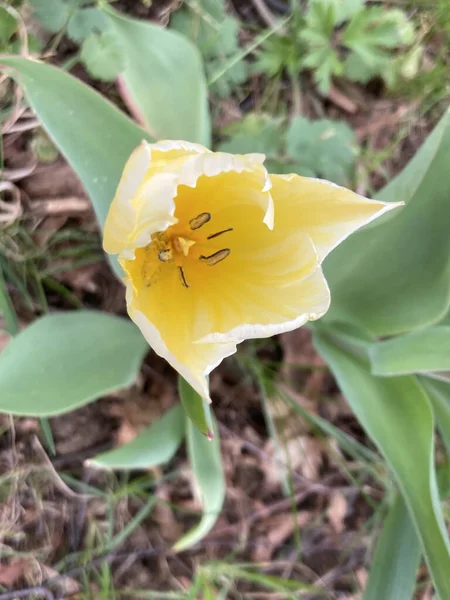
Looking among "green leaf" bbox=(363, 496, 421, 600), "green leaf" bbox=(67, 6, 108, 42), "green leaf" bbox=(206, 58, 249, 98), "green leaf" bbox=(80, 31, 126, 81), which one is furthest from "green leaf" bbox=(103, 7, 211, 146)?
"green leaf" bbox=(363, 496, 421, 600)

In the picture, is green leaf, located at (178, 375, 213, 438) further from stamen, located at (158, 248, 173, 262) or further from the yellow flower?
stamen, located at (158, 248, 173, 262)

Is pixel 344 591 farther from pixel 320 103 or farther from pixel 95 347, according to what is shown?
pixel 320 103

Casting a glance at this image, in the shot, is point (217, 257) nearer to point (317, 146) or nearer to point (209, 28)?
point (317, 146)

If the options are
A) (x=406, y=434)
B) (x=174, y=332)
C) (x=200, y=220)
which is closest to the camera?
(x=174, y=332)

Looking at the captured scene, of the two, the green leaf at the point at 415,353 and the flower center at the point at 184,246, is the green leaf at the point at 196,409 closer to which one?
the flower center at the point at 184,246

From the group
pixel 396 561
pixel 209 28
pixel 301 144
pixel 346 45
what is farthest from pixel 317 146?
pixel 396 561

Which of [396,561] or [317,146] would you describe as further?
[317,146]

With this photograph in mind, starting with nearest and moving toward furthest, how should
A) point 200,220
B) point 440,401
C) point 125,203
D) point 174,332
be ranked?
point 125,203 → point 174,332 → point 200,220 → point 440,401
